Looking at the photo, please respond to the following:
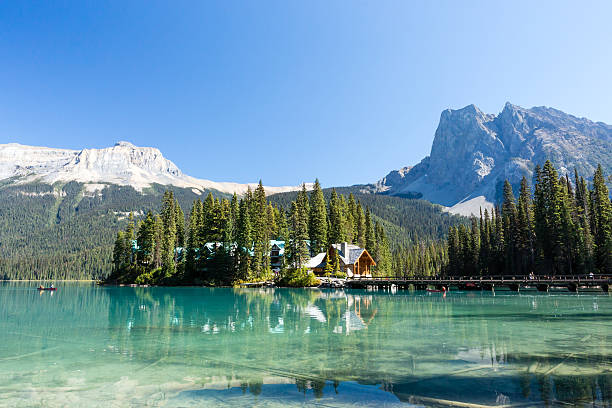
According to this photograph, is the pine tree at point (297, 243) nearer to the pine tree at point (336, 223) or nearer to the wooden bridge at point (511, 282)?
the wooden bridge at point (511, 282)

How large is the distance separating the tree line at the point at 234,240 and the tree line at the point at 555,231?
3079cm

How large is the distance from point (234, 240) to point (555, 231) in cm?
5851

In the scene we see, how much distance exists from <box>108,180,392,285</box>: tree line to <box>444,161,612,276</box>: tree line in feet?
101

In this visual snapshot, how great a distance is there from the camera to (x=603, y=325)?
21141 mm

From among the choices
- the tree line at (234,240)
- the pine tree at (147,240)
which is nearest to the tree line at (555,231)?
the tree line at (234,240)

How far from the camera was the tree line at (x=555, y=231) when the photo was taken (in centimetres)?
6316

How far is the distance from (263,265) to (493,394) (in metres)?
73.6

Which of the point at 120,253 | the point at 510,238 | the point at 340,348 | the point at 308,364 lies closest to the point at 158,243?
the point at 120,253

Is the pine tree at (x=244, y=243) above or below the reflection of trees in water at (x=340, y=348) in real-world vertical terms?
above

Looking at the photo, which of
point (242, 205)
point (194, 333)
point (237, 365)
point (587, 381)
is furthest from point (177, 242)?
point (587, 381)

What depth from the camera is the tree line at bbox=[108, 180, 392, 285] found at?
3019 inches

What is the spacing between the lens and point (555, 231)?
2594 inches

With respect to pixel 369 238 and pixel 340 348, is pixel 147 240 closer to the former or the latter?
pixel 369 238

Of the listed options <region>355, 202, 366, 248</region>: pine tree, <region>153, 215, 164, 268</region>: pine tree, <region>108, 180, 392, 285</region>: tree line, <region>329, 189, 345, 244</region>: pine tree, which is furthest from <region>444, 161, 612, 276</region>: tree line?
<region>153, 215, 164, 268</region>: pine tree
